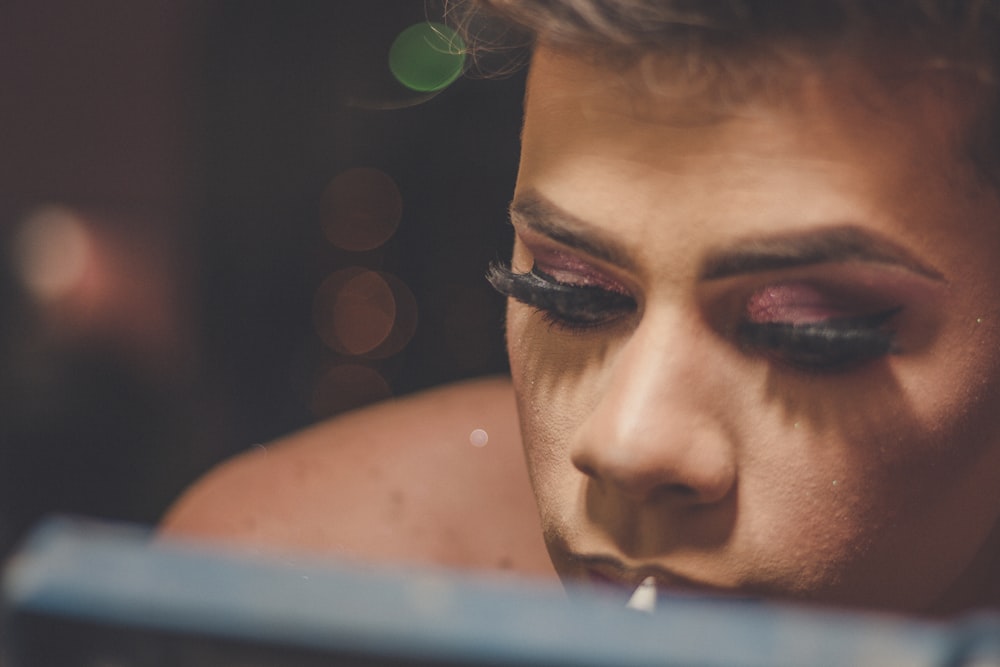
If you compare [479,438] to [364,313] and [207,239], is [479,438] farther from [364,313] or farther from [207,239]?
[207,239]

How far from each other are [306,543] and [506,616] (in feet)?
1.97

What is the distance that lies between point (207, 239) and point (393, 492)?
0.47 meters

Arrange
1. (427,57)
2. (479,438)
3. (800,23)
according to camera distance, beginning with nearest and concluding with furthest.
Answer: (800,23) → (427,57) → (479,438)

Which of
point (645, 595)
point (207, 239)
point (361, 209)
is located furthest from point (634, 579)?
point (207, 239)

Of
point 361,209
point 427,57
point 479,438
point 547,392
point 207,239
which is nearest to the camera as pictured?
point 547,392

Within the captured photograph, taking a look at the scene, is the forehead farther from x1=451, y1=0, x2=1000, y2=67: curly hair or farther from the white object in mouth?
the white object in mouth

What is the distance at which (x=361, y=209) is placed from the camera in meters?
1.12


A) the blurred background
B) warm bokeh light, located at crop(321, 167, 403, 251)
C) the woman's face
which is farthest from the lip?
warm bokeh light, located at crop(321, 167, 403, 251)

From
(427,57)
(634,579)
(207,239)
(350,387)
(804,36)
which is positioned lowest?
(350,387)

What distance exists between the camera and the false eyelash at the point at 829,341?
19.7 inches

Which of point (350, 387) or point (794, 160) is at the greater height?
point (794, 160)

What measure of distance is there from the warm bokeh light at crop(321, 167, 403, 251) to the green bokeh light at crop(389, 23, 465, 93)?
15cm

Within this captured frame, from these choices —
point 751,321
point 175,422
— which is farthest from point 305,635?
point 175,422

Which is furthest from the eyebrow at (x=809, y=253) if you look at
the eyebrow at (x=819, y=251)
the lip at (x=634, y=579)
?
the lip at (x=634, y=579)
